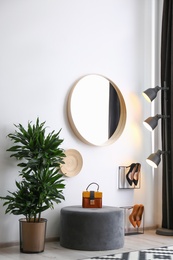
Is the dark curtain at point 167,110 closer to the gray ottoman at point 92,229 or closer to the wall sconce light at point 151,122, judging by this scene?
the wall sconce light at point 151,122

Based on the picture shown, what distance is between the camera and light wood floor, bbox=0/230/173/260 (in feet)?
12.1

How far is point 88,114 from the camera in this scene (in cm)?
467

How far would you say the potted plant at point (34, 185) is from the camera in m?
3.83

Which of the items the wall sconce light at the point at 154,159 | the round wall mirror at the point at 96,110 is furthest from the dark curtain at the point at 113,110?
the wall sconce light at the point at 154,159

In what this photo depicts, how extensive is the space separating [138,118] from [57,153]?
1.41m

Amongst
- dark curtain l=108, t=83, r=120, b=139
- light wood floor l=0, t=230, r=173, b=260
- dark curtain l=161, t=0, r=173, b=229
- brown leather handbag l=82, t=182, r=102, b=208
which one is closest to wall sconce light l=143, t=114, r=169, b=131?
dark curtain l=161, t=0, r=173, b=229

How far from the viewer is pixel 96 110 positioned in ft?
15.6

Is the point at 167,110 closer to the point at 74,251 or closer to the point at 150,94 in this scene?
the point at 150,94

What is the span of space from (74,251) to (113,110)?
1.59m

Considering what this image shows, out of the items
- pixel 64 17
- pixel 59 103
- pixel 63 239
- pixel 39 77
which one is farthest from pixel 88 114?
pixel 63 239

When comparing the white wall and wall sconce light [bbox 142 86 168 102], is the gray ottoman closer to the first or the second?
the white wall

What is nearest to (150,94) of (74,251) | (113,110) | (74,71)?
(113,110)

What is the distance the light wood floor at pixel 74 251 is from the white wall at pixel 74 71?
0.26m

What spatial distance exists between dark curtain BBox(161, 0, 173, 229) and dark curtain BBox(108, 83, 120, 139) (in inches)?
19.4
